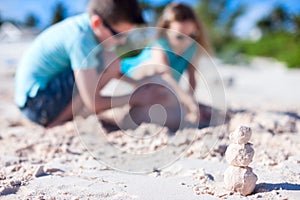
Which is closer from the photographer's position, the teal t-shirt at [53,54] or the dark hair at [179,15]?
the teal t-shirt at [53,54]

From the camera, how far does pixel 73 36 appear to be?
241cm

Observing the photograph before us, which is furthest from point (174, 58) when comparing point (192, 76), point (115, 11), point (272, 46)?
point (272, 46)

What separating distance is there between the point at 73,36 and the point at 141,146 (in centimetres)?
78

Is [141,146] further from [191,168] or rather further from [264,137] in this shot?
[264,137]

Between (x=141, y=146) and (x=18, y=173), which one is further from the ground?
(x=141, y=146)

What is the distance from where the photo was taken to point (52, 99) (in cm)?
253

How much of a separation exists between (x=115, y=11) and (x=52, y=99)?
2.13ft

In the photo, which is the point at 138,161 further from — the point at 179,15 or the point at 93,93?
the point at 179,15

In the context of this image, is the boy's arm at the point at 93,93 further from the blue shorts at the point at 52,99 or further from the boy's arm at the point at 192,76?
the boy's arm at the point at 192,76

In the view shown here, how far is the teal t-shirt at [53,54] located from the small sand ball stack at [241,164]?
1.21 meters

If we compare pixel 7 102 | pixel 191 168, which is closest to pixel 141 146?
pixel 191 168

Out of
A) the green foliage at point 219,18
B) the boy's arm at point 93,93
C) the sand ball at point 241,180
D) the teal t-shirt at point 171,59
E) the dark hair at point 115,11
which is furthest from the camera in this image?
the green foliage at point 219,18

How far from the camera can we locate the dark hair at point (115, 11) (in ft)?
8.07

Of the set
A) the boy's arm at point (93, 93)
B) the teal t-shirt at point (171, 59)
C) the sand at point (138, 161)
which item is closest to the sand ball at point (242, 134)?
the sand at point (138, 161)
